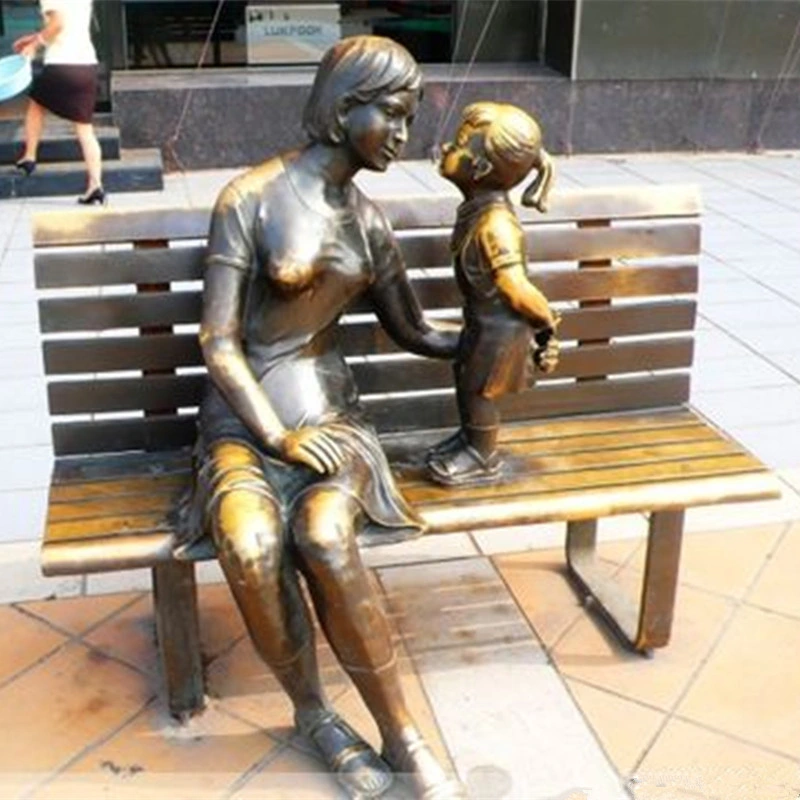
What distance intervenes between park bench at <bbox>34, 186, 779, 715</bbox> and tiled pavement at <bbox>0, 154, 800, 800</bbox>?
0.45 feet

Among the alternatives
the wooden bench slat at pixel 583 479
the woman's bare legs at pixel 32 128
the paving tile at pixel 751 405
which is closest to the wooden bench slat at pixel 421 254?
the wooden bench slat at pixel 583 479

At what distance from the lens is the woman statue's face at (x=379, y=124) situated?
262 centimetres

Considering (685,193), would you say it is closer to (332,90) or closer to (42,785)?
(332,90)

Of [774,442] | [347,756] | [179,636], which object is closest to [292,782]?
[347,756]

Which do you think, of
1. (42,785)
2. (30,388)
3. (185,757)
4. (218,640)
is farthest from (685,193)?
(30,388)

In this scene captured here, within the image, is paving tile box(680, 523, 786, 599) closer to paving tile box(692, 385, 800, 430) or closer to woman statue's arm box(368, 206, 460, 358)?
paving tile box(692, 385, 800, 430)

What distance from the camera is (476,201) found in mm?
2791

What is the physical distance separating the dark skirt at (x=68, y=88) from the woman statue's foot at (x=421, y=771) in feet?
20.6

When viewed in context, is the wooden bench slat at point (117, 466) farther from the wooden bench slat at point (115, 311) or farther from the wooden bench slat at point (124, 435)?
the wooden bench slat at point (115, 311)

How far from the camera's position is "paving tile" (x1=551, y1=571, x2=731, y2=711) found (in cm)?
300

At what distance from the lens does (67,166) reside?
8.55m

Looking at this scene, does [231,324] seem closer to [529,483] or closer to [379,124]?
[379,124]

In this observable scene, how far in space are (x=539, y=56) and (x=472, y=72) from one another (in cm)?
79

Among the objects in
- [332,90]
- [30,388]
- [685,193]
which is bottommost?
[30,388]
